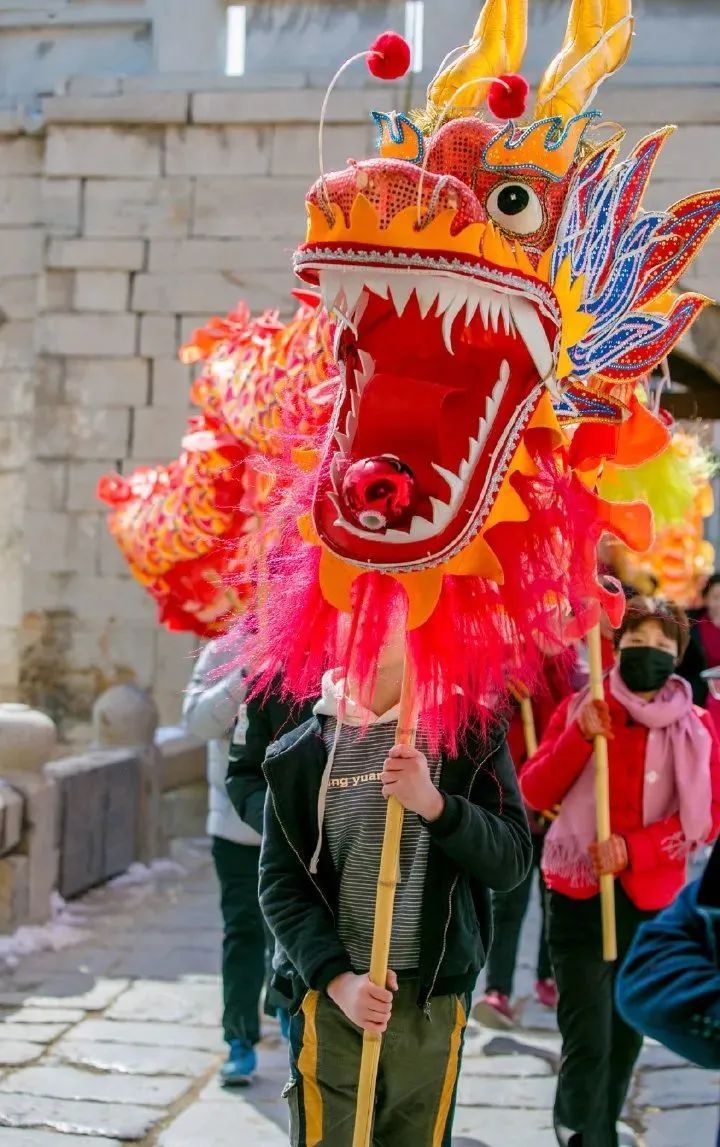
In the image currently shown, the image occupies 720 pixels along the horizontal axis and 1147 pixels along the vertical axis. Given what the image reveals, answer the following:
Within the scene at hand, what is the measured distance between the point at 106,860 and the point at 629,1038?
15.7ft

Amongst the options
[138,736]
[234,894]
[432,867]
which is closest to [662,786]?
[432,867]

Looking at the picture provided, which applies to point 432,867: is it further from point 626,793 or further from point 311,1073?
point 626,793

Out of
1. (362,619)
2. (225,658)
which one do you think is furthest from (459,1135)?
(362,619)

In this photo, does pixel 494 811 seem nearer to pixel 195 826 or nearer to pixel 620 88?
pixel 195 826

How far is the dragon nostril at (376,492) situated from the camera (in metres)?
2.66

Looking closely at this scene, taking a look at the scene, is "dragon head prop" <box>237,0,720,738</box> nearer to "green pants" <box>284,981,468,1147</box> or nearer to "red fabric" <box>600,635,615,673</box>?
"green pants" <box>284,981,468,1147</box>

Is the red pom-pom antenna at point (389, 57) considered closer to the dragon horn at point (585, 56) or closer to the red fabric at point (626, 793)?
the dragon horn at point (585, 56)

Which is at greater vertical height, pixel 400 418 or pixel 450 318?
pixel 450 318

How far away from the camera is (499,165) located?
2.79 metres

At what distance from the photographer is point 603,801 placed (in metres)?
4.19

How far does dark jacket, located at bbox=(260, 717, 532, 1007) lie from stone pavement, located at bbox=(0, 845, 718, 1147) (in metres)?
1.75

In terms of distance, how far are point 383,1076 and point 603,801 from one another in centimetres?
144

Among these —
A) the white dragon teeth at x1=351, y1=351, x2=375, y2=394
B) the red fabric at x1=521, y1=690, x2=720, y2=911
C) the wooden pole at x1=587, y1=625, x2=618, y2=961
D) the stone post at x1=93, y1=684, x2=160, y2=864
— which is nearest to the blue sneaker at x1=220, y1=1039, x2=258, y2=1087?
the red fabric at x1=521, y1=690, x2=720, y2=911

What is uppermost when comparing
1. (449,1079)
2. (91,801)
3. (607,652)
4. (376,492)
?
(376,492)
